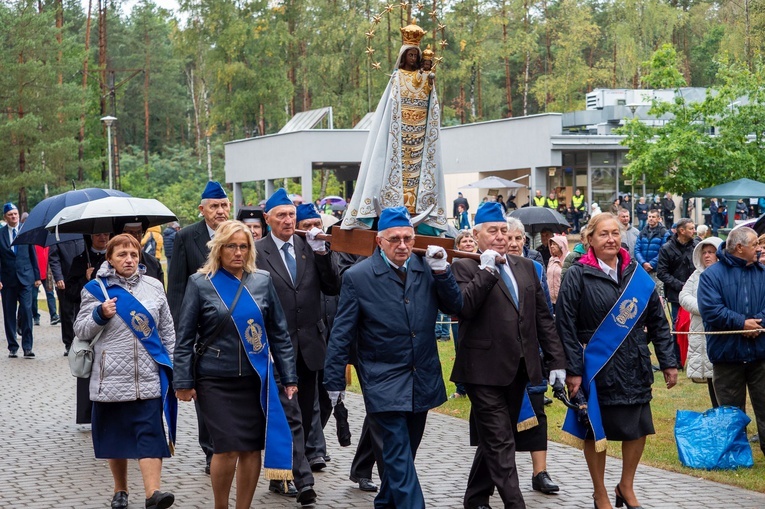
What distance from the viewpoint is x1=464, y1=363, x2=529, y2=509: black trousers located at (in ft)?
22.4

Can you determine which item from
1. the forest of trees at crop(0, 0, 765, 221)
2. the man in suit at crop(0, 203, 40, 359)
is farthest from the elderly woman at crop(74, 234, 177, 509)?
the forest of trees at crop(0, 0, 765, 221)

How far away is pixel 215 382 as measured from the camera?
670cm

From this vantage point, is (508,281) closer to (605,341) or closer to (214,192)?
(605,341)

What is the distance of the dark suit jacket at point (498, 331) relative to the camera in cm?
701

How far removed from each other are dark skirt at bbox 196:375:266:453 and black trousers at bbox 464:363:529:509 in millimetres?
1349

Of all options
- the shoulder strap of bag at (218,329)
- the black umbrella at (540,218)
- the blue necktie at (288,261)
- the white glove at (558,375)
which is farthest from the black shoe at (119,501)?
the black umbrella at (540,218)

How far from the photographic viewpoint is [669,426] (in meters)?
10.6

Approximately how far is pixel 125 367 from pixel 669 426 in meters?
5.47

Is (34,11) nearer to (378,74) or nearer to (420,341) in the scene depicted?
(378,74)

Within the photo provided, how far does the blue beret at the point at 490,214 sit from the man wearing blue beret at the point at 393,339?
0.65 m

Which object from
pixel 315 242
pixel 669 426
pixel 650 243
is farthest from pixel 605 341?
pixel 650 243

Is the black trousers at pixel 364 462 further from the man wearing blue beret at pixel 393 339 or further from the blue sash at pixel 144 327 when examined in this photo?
the blue sash at pixel 144 327

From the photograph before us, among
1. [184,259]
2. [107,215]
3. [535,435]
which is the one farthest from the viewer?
[107,215]

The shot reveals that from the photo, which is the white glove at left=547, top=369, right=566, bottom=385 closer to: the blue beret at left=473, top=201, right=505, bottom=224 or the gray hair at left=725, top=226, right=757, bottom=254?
the blue beret at left=473, top=201, right=505, bottom=224
